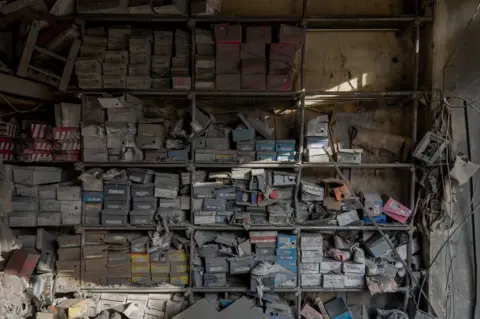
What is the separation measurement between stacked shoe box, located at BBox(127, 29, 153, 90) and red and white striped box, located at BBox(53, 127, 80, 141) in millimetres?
736

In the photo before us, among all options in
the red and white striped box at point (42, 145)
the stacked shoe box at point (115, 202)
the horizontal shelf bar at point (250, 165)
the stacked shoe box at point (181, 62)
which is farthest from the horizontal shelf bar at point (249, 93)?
the red and white striped box at point (42, 145)

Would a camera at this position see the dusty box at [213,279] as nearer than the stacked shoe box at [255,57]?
No

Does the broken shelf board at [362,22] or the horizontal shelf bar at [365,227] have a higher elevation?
the broken shelf board at [362,22]

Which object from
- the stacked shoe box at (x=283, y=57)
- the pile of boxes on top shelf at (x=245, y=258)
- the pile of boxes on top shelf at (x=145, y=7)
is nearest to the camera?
the pile of boxes on top shelf at (x=145, y=7)

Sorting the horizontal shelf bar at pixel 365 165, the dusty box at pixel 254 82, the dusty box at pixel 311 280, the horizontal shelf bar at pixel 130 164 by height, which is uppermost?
the dusty box at pixel 254 82

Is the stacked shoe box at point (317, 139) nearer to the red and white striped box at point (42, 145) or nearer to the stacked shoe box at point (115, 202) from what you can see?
the stacked shoe box at point (115, 202)

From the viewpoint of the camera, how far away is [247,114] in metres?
3.82

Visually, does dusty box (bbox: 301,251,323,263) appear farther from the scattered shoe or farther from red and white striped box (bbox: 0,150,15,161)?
red and white striped box (bbox: 0,150,15,161)

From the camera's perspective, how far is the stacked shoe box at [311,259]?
11.8ft

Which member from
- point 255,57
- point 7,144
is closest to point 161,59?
point 255,57

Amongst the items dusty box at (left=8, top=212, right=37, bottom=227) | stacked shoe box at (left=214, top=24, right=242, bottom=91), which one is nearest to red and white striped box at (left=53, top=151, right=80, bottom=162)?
dusty box at (left=8, top=212, right=37, bottom=227)

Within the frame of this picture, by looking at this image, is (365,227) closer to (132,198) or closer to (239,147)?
(239,147)

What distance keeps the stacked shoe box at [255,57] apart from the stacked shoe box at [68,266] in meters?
2.42

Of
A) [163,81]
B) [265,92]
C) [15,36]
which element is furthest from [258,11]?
[15,36]
